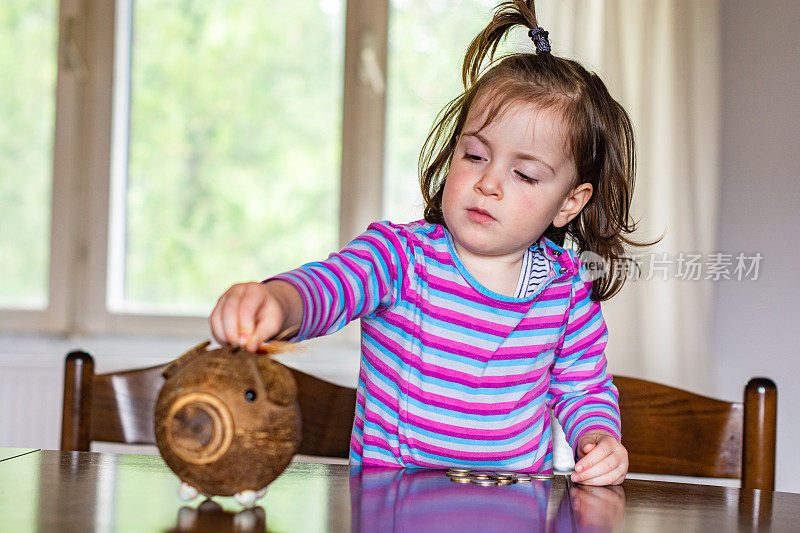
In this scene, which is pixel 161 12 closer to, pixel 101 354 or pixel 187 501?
pixel 101 354

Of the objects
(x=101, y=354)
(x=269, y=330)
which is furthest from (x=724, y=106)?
(x=269, y=330)

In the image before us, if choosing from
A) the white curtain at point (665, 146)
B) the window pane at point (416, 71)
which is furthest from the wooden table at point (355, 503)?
the window pane at point (416, 71)

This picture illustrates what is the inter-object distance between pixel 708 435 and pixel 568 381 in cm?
23

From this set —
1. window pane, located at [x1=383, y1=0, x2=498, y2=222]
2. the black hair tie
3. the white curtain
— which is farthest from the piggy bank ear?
window pane, located at [x1=383, y1=0, x2=498, y2=222]

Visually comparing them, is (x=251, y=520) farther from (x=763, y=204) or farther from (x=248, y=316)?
(x=763, y=204)

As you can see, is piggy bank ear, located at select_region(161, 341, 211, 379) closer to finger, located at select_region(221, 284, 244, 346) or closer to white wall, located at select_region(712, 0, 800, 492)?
finger, located at select_region(221, 284, 244, 346)

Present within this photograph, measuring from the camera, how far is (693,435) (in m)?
1.14

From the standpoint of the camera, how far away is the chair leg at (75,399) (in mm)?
1087

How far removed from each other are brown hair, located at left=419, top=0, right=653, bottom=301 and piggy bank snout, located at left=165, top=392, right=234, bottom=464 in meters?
0.54

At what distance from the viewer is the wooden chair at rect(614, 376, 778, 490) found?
1.06 meters

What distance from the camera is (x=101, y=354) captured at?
2.49 m

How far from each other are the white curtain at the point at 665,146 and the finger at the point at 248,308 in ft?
5.64

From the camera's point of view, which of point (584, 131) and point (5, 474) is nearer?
point (5, 474)

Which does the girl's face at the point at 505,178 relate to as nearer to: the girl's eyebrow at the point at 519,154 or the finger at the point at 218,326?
the girl's eyebrow at the point at 519,154
